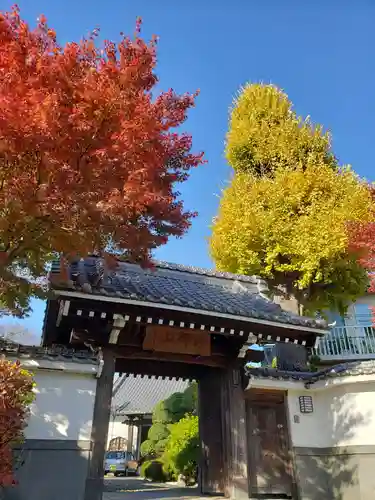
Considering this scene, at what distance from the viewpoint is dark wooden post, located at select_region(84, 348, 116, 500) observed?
7942mm

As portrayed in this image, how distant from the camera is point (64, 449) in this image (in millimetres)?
7996

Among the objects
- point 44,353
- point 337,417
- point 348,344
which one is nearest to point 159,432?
point 348,344

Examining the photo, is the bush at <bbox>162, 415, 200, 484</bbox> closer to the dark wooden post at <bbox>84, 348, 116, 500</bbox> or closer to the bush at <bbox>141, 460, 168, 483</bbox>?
the bush at <bbox>141, 460, 168, 483</bbox>

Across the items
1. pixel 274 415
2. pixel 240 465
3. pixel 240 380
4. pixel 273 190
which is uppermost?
pixel 273 190

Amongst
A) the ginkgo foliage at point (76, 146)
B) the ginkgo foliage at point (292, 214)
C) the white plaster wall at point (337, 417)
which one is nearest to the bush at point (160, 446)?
the ginkgo foliage at point (292, 214)

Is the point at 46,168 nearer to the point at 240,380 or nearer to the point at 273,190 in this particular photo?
the point at 240,380

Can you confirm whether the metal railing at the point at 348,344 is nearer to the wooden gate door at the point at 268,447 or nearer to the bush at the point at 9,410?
the wooden gate door at the point at 268,447

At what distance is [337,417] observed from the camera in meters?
10.1

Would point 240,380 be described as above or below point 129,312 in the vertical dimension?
below

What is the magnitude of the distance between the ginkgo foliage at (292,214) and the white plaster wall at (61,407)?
8.50 metres

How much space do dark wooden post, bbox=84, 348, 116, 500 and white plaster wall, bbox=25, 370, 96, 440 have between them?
15cm

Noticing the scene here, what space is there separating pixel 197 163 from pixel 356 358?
14888 millimetres

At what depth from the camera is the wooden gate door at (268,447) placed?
32.4ft

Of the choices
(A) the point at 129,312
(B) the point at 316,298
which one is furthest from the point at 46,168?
(B) the point at 316,298
